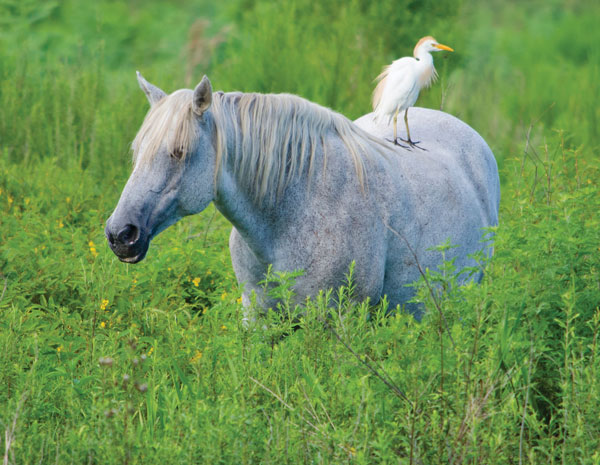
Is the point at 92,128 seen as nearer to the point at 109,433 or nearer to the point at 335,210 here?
the point at 335,210

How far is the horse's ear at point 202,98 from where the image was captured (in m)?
3.16

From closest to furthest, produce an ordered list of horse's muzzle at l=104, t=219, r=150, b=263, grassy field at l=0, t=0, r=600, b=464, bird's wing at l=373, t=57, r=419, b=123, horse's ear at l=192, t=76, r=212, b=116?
grassy field at l=0, t=0, r=600, b=464
horse's muzzle at l=104, t=219, r=150, b=263
horse's ear at l=192, t=76, r=212, b=116
bird's wing at l=373, t=57, r=419, b=123

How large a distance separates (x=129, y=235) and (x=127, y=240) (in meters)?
0.02

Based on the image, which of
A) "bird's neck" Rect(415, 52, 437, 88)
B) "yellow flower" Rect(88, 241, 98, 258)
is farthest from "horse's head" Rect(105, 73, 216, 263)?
"yellow flower" Rect(88, 241, 98, 258)

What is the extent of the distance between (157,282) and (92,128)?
2821 millimetres

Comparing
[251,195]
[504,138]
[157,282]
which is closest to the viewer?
[251,195]

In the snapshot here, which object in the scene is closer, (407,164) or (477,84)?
(407,164)

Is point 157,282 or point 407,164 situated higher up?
point 407,164

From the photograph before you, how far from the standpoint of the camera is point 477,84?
1163 centimetres

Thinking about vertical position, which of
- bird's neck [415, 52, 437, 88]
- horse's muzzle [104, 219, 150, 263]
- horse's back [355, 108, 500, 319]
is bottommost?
horse's back [355, 108, 500, 319]

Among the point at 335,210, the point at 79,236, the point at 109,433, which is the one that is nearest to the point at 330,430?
the point at 109,433

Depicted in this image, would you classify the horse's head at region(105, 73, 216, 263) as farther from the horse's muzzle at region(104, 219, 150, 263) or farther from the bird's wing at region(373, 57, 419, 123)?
the bird's wing at region(373, 57, 419, 123)

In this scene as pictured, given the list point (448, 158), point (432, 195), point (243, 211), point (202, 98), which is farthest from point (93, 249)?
point (448, 158)

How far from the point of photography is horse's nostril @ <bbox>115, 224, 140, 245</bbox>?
306cm
